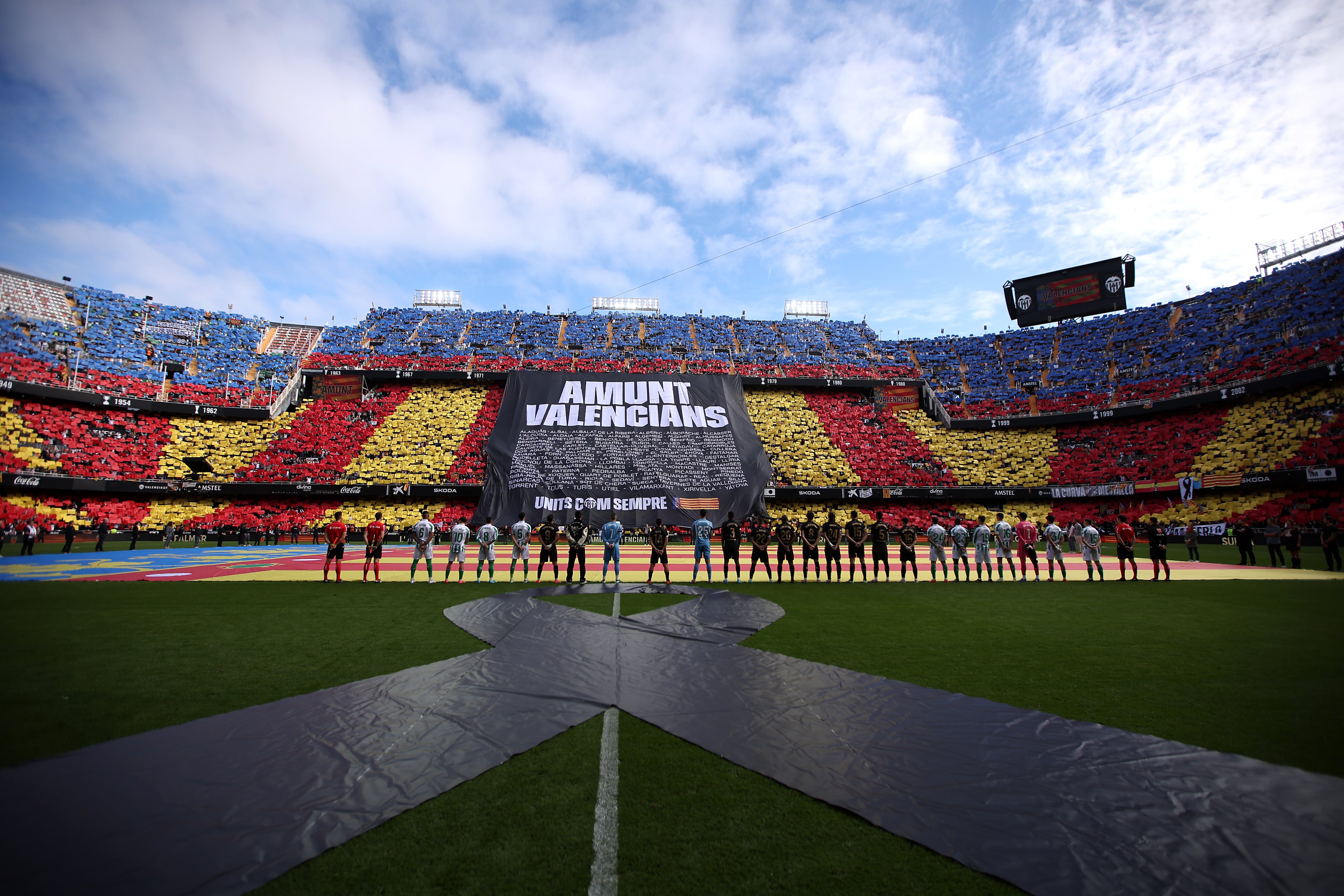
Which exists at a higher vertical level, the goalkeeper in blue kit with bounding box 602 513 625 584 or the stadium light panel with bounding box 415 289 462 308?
the stadium light panel with bounding box 415 289 462 308

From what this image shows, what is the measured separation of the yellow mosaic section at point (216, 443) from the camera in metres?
29.5

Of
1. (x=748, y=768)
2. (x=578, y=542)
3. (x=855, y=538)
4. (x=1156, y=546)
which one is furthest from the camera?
(x=855, y=538)

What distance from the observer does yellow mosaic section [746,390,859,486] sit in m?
32.4

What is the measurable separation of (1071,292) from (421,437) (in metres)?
47.7

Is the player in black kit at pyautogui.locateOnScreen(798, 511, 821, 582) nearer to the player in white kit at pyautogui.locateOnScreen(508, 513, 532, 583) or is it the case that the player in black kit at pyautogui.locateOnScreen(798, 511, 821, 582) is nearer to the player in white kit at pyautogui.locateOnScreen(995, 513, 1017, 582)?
the player in white kit at pyautogui.locateOnScreen(995, 513, 1017, 582)

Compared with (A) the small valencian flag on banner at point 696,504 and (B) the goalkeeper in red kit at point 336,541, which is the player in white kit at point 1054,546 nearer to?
(A) the small valencian flag on banner at point 696,504

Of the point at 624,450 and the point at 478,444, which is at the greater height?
the point at 478,444

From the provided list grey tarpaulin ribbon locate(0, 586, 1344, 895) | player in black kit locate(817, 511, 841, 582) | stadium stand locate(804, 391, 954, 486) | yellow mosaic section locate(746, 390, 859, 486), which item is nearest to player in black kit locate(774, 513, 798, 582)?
player in black kit locate(817, 511, 841, 582)

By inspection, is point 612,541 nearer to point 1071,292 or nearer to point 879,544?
point 879,544

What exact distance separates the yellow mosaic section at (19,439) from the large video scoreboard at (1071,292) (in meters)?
60.7

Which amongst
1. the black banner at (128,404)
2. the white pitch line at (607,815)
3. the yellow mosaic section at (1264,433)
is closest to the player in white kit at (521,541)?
the white pitch line at (607,815)

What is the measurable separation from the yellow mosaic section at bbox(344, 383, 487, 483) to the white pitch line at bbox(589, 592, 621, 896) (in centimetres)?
2919

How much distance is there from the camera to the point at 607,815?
10.3 feet

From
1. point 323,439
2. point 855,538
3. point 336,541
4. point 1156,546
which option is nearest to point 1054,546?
point 1156,546
